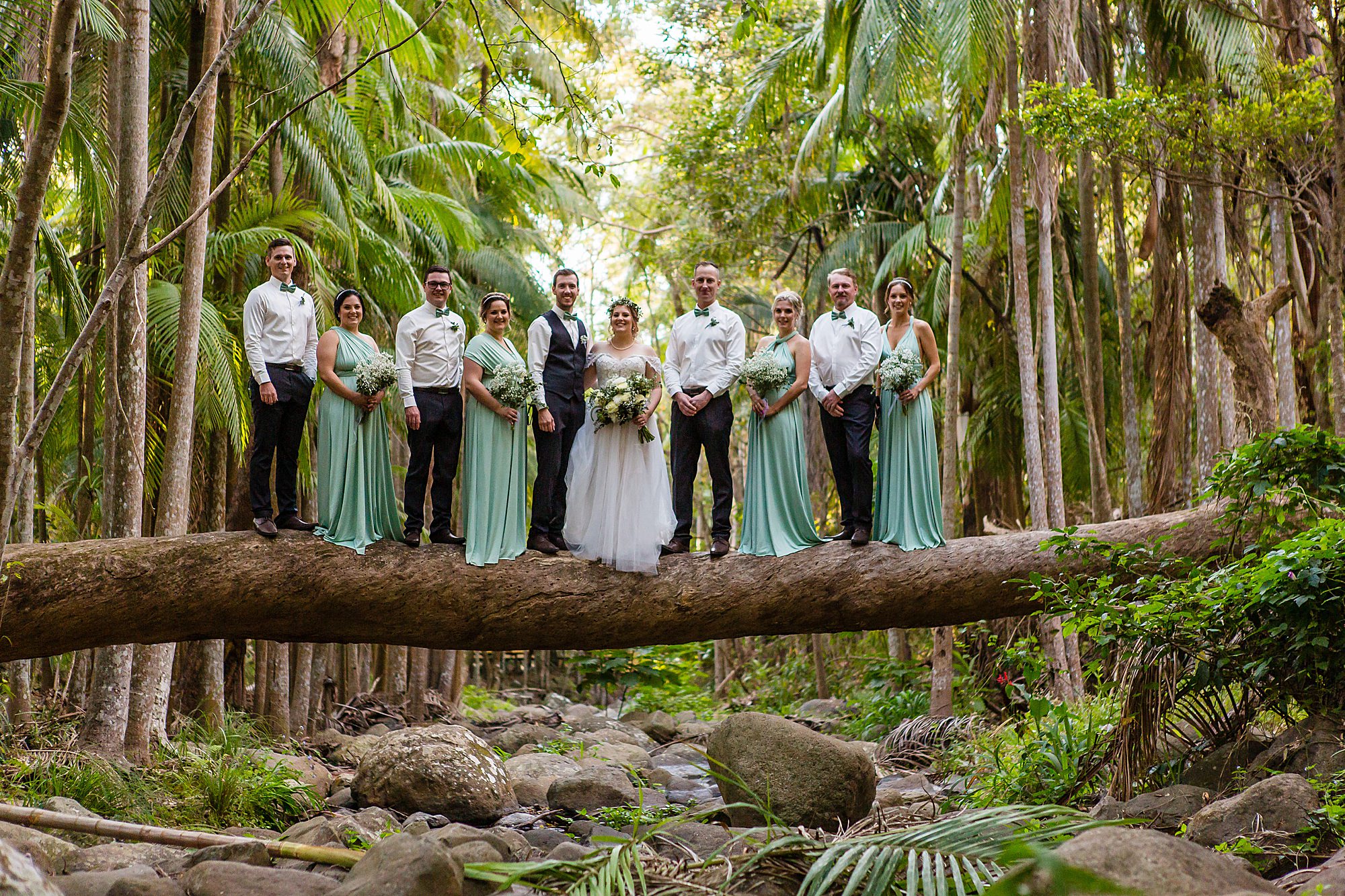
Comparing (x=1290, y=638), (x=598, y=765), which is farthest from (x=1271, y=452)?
(x=598, y=765)

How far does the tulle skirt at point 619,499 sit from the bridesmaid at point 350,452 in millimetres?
1243

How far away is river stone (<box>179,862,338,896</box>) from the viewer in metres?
5.30

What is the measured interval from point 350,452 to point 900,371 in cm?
386

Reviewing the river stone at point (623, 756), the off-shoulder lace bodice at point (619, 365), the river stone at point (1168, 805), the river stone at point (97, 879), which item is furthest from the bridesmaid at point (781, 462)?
the river stone at point (623, 756)

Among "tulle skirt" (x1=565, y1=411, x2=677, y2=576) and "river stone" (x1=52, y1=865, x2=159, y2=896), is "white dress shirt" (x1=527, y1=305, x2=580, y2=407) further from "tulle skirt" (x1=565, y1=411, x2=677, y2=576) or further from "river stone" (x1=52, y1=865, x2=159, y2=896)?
"river stone" (x1=52, y1=865, x2=159, y2=896)

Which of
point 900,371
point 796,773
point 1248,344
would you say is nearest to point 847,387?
point 900,371

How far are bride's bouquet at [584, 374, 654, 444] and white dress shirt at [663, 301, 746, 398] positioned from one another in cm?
33

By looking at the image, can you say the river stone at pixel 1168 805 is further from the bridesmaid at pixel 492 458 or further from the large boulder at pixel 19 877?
the large boulder at pixel 19 877

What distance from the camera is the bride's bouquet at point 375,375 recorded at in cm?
759

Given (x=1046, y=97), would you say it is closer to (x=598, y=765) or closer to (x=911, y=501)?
(x=911, y=501)

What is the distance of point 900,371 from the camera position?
815 cm

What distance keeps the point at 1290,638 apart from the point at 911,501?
2640mm

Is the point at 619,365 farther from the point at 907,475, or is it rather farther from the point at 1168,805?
the point at 1168,805

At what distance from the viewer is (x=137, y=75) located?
845cm
